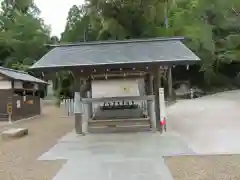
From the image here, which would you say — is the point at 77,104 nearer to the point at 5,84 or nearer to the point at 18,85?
the point at 5,84

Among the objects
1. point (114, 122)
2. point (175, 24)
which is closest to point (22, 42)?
point (175, 24)

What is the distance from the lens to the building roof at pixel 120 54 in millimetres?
9547

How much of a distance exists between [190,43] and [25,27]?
20013 mm

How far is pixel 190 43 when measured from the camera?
999 inches

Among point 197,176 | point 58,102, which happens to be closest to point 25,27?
point 58,102

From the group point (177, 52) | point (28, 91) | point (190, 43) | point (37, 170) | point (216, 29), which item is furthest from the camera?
point (216, 29)

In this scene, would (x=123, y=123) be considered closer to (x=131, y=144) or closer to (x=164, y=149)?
(x=131, y=144)

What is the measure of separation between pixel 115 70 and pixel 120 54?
2.64ft

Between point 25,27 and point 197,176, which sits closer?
point 197,176

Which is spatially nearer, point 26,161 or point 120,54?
point 26,161

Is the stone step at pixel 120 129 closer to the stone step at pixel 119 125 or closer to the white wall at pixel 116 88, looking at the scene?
the stone step at pixel 119 125

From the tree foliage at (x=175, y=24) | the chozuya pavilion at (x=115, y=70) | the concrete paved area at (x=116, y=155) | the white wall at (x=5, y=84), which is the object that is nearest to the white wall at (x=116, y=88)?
the chozuya pavilion at (x=115, y=70)

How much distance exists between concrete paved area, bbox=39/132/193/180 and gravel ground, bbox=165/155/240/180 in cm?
21

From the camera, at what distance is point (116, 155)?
7152mm
